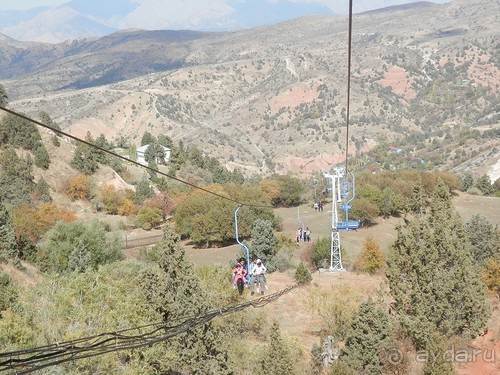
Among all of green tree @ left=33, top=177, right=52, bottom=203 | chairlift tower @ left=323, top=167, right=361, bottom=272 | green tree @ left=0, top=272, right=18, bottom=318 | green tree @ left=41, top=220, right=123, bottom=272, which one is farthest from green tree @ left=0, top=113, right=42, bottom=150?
green tree @ left=0, top=272, right=18, bottom=318

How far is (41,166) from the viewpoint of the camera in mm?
60750

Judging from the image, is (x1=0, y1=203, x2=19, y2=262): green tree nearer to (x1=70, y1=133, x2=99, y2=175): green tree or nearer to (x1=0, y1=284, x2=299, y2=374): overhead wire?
(x1=0, y1=284, x2=299, y2=374): overhead wire

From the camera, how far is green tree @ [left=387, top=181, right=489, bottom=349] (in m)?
20.7

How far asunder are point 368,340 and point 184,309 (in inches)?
245

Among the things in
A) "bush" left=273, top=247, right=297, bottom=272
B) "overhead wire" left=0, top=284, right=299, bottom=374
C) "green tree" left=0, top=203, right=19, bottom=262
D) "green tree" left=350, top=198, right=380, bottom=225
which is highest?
"overhead wire" left=0, top=284, right=299, bottom=374

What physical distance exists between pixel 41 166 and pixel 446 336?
50445mm

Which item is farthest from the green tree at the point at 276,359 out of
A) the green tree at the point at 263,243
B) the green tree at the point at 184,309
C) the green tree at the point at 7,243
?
the green tree at the point at 7,243

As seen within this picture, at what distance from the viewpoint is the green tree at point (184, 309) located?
15969 millimetres

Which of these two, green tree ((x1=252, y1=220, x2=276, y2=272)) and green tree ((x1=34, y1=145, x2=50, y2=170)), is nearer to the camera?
green tree ((x1=252, y1=220, x2=276, y2=272))

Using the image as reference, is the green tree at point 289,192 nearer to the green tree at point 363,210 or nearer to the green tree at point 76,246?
the green tree at point 363,210

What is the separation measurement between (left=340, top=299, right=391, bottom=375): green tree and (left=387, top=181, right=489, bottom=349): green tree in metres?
2.43

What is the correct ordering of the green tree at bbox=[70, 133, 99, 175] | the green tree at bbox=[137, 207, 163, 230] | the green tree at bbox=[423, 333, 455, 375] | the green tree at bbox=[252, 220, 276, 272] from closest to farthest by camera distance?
the green tree at bbox=[423, 333, 455, 375], the green tree at bbox=[252, 220, 276, 272], the green tree at bbox=[137, 207, 163, 230], the green tree at bbox=[70, 133, 99, 175]

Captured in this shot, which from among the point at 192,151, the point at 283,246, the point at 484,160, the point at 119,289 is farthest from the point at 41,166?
the point at 484,160

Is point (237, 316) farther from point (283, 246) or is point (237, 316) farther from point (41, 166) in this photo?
point (41, 166)
